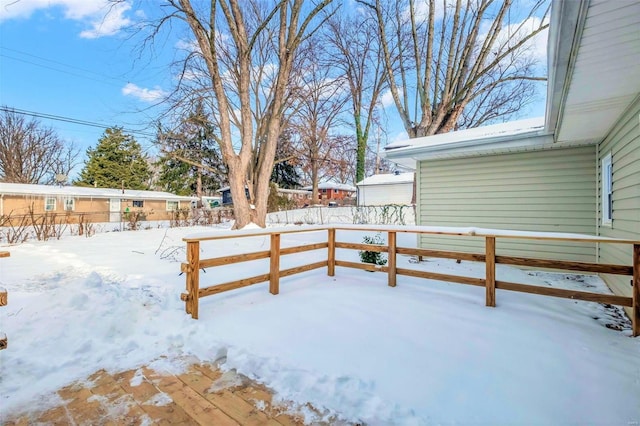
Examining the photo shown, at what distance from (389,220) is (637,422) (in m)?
11.4

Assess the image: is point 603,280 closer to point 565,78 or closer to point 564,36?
point 565,78

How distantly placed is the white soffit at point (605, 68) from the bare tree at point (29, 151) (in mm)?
28767

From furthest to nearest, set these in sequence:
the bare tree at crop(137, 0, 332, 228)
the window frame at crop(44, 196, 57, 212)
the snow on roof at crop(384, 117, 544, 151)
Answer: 1. the window frame at crop(44, 196, 57, 212)
2. the bare tree at crop(137, 0, 332, 228)
3. the snow on roof at crop(384, 117, 544, 151)

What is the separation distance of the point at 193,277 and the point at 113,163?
28120mm

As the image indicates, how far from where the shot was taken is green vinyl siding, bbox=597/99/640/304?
3283mm

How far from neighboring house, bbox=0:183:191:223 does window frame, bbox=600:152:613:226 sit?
59.6ft

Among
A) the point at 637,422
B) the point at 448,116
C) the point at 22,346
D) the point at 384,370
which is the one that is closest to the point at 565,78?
the point at 637,422

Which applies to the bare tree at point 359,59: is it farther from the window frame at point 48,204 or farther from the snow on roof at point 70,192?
the window frame at point 48,204

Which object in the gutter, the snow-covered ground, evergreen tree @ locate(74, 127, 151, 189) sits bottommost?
the snow-covered ground

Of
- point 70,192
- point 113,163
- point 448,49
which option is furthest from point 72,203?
point 448,49

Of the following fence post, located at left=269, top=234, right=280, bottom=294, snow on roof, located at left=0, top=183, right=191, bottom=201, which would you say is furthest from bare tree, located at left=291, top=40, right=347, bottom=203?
snow on roof, located at left=0, top=183, right=191, bottom=201

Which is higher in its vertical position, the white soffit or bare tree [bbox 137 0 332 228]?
bare tree [bbox 137 0 332 228]

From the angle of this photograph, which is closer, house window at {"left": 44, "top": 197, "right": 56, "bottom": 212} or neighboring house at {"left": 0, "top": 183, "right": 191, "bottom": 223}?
neighboring house at {"left": 0, "top": 183, "right": 191, "bottom": 223}

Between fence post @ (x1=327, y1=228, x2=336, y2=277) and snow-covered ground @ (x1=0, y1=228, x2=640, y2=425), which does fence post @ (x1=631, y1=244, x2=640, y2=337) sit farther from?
fence post @ (x1=327, y1=228, x2=336, y2=277)
